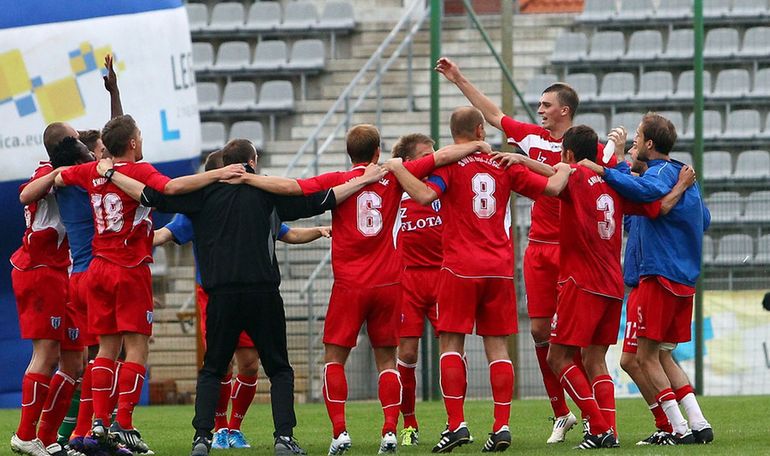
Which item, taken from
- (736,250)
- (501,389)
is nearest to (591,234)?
(501,389)

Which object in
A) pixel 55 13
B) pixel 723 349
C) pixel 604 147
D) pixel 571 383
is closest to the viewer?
pixel 571 383

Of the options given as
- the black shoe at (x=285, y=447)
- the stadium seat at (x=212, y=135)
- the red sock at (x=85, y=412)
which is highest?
the stadium seat at (x=212, y=135)

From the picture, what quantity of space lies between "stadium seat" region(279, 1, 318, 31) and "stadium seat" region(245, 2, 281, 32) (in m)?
0.15

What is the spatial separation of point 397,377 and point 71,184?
2263mm

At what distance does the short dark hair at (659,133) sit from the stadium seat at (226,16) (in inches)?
549

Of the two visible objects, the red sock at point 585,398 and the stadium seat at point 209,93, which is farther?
the stadium seat at point 209,93

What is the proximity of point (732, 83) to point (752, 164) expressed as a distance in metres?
2.08

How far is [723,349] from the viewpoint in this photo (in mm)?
14844

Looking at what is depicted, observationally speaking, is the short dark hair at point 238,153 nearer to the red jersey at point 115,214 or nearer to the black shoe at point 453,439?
the red jersey at point 115,214

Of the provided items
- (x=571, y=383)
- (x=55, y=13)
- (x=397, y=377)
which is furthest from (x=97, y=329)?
(x=55, y=13)

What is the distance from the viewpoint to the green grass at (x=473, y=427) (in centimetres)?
809

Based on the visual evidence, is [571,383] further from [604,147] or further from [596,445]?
[604,147]

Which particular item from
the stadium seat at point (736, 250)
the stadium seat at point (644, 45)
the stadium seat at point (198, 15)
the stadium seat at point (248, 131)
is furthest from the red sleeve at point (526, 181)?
the stadium seat at point (198, 15)

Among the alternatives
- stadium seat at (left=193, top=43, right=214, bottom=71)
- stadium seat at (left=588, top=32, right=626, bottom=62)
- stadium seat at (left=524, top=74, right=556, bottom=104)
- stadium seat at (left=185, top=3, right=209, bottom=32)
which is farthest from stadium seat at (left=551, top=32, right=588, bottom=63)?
stadium seat at (left=185, top=3, right=209, bottom=32)
